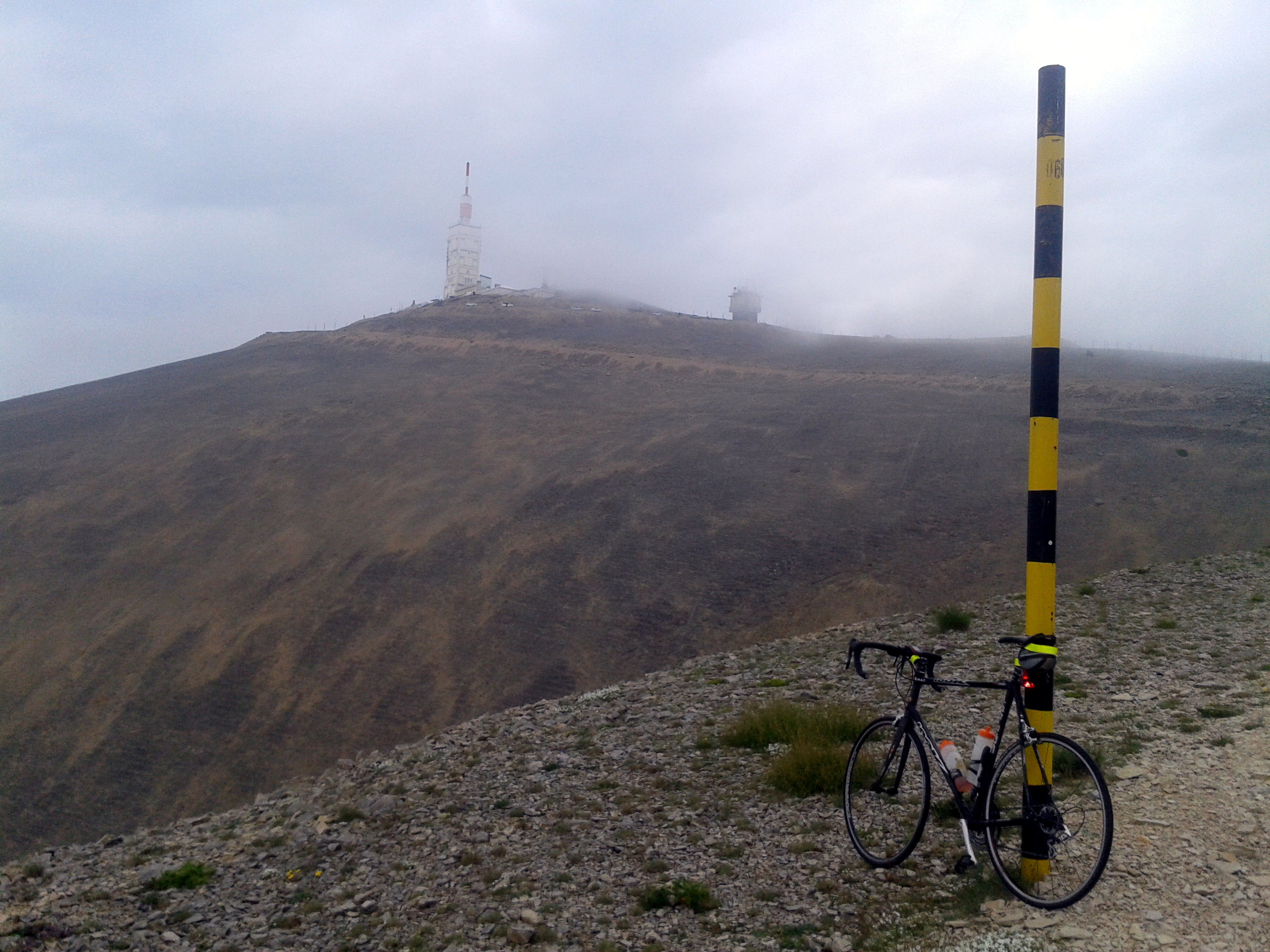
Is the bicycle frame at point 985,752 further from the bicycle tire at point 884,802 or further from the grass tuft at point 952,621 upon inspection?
the grass tuft at point 952,621

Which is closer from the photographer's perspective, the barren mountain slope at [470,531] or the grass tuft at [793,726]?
the grass tuft at [793,726]

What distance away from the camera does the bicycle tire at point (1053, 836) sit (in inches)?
155

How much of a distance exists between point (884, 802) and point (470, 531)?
70.0ft

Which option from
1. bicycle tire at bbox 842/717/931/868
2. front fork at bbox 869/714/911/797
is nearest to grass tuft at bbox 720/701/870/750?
bicycle tire at bbox 842/717/931/868

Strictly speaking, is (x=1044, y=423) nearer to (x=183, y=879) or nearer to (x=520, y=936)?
(x=520, y=936)

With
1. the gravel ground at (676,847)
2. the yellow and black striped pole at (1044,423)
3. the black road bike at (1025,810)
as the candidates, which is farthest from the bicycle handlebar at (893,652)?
the gravel ground at (676,847)

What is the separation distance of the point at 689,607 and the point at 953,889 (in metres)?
16.2

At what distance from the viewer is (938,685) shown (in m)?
4.51

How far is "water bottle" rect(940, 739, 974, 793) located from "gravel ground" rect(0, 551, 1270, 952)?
22.1 inches

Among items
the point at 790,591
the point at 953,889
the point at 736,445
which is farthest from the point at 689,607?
the point at 953,889

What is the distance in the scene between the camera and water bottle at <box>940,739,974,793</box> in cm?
432

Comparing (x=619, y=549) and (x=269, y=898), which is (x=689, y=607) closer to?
(x=619, y=549)

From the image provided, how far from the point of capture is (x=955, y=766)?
14.5 ft

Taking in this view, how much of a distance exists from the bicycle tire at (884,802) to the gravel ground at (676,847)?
0.14 m
